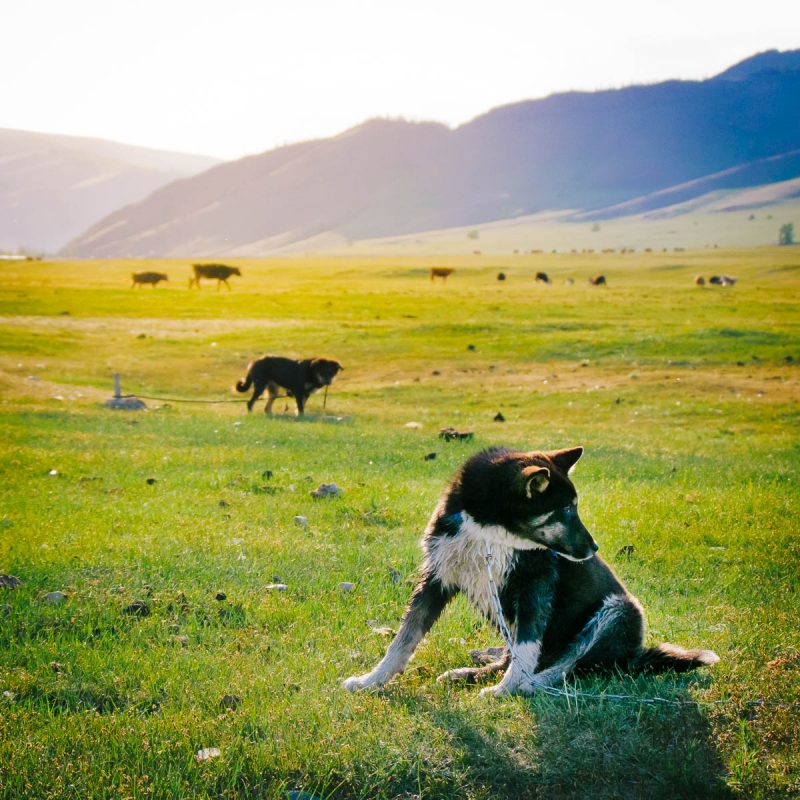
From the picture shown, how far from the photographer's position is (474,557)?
5434 mm

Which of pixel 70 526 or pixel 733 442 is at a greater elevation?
pixel 70 526

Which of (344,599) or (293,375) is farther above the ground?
(293,375)

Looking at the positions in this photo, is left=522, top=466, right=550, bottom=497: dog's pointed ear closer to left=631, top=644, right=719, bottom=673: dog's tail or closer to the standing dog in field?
the standing dog in field

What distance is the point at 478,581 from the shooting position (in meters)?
5.49

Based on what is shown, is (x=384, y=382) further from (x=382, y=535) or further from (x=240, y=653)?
(x=240, y=653)

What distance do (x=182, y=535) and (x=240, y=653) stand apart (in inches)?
128

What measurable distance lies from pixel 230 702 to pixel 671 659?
3067 mm

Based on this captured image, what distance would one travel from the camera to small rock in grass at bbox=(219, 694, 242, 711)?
4.96 m

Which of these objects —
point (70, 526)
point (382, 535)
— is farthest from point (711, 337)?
point (70, 526)

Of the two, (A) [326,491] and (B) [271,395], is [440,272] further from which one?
(A) [326,491]

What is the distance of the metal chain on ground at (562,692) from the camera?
4957mm

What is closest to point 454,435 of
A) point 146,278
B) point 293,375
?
point 293,375

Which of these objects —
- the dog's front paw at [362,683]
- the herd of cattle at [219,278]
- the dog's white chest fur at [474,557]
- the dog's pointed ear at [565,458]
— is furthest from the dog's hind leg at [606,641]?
the herd of cattle at [219,278]

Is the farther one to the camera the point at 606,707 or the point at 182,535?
the point at 182,535
